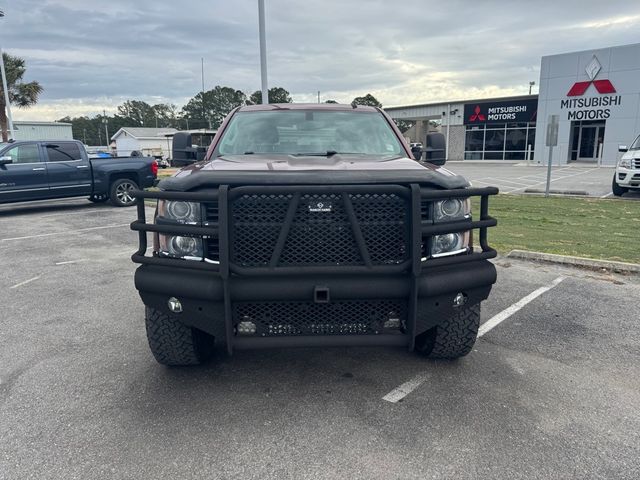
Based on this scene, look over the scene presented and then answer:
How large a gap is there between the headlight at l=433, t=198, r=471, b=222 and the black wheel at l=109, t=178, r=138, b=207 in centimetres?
1147

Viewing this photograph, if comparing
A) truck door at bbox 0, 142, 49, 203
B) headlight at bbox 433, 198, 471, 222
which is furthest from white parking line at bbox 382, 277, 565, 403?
truck door at bbox 0, 142, 49, 203

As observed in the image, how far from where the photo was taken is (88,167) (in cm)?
1234

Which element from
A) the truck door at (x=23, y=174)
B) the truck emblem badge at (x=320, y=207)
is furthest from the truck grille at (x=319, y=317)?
the truck door at (x=23, y=174)

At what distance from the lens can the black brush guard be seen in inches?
106

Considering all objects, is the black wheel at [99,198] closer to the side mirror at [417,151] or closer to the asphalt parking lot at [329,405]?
the asphalt parking lot at [329,405]

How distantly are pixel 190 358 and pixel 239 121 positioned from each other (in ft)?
7.22

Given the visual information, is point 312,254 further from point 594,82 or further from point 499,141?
point 499,141

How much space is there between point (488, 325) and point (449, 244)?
1.70 m

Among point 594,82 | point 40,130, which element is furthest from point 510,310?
point 40,130

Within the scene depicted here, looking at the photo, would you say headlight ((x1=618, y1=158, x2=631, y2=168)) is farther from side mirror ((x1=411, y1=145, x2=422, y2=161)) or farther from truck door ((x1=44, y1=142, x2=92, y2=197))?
truck door ((x1=44, y1=142, x2=92, y2=197))

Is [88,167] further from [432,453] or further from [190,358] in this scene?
[432,453]

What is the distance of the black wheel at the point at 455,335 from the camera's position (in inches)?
132

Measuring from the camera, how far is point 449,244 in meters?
3.03

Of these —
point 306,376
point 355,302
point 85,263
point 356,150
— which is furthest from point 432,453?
point 85,263
